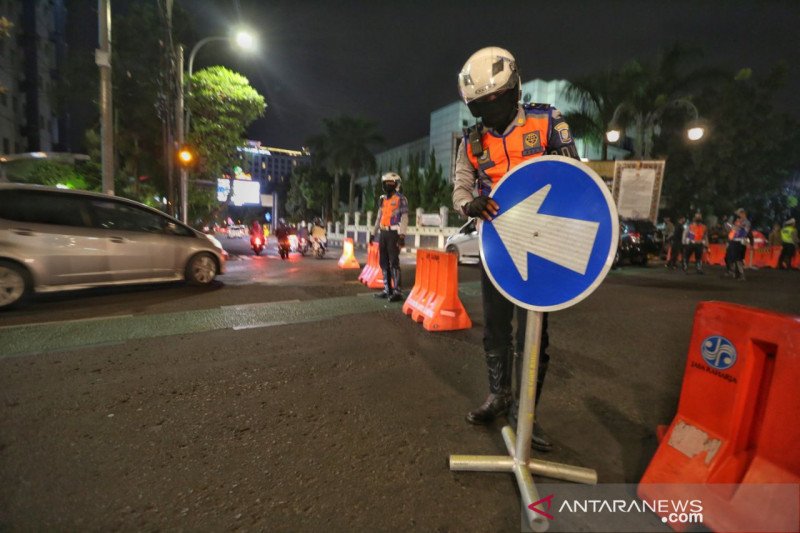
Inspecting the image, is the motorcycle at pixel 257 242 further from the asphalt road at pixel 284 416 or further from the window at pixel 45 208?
the asphalt road at pixel 284 416

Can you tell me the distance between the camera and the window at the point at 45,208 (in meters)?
5.84

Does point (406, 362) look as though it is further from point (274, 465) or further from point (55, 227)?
point (55, 227)

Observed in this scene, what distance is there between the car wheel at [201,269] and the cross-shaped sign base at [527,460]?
725 cm

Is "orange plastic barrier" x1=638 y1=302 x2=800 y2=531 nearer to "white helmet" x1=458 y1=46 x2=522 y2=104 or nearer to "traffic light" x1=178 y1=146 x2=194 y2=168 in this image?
"white helmet" x1=458 y1=46 x2=522 y2=104

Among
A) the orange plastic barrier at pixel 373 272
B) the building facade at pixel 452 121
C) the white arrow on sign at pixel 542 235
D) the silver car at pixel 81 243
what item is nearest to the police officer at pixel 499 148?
the white arrow on sign at pixel 542 235

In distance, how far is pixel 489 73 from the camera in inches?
92.0

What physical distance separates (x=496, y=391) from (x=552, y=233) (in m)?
1.30

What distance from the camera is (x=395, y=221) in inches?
264

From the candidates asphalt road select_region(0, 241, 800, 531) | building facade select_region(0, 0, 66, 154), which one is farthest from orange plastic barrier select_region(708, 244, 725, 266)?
building facade select_region(0, 0, 66, 154)

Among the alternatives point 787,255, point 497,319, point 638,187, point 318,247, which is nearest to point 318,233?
point 318,247

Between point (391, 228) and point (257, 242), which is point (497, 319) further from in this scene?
point (257, 242)

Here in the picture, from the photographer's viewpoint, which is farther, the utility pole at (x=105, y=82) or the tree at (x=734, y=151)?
the tree at (x=734, y=151)

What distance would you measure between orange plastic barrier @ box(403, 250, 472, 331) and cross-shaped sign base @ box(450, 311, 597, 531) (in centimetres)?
280

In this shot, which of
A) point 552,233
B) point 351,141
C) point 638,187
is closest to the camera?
point 552,233
